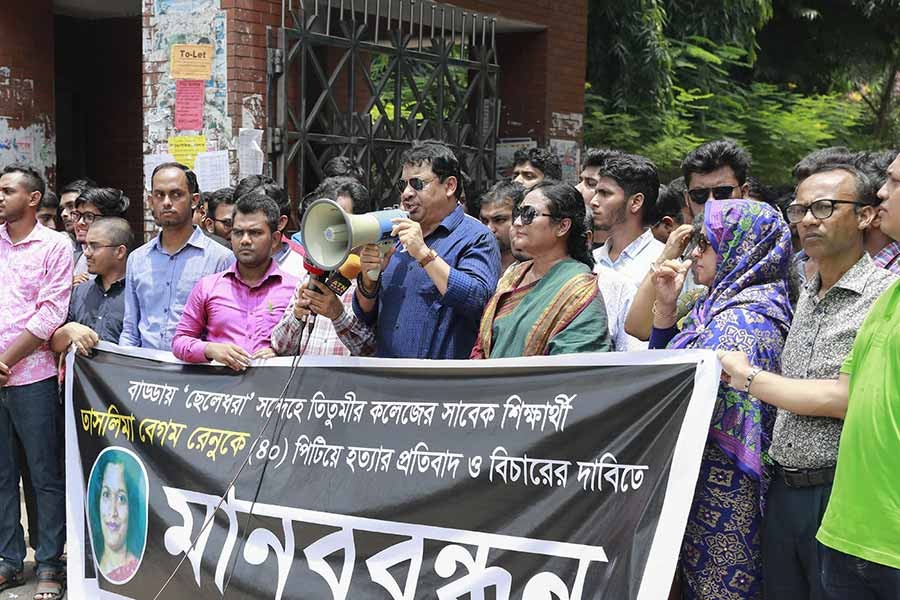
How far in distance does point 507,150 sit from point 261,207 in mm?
4778

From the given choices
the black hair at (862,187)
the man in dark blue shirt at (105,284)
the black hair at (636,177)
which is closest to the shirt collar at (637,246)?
the black hair at (636,177)

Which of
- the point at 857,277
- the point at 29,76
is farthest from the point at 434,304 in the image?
the point at 29,76

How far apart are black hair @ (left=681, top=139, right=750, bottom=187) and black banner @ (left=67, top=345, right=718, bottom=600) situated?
200 centimetres

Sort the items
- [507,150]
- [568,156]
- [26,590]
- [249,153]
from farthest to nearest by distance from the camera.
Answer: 1. [568,156]
2. [507,150]
3. [249,153]
4. [26,590]

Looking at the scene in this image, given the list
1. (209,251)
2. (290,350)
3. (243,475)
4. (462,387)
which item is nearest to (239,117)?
(209,251)

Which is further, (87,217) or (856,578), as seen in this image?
(87,217)

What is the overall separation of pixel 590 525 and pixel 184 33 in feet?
17.2

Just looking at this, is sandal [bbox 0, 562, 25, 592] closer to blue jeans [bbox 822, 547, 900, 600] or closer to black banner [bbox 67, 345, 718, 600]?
black banner [bbox 67, 345, 718, 600]

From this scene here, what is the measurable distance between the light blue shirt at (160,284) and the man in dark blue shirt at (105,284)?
0.16 m

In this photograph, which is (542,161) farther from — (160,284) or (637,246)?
(160,284)

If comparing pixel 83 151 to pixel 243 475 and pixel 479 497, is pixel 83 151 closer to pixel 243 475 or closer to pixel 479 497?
pixel 243 475

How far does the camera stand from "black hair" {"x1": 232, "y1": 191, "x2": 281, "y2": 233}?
198 inches

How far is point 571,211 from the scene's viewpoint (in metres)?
4.12

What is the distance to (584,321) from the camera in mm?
3914
